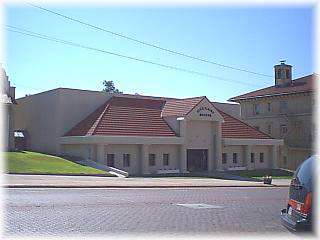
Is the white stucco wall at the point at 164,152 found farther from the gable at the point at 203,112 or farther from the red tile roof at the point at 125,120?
the gable at the point at 203,112

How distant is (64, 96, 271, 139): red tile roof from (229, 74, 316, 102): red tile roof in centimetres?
991

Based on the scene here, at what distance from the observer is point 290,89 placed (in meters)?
61.8

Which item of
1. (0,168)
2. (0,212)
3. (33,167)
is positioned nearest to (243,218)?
(0,212)

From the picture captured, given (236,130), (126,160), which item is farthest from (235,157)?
(126,160)

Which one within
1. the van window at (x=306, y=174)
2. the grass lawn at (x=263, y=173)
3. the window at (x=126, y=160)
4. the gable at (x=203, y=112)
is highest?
the gable at (x=203, y=112)

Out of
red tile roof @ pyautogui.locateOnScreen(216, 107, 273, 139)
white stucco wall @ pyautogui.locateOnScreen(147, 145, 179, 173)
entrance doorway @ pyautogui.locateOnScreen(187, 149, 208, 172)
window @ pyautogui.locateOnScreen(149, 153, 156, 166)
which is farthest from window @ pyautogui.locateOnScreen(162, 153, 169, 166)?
red tile roof @ pyautogui.locateOnScreen(216, 107, 273, 139)

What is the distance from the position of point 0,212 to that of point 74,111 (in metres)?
35.4

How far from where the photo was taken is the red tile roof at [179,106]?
48219 millimetres

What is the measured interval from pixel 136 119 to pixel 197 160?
7.60m

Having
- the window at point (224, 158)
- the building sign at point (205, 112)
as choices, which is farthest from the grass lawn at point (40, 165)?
the window at point (224, 158)

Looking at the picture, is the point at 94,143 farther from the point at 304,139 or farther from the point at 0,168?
the point at 304,139

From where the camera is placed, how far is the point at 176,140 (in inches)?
1832

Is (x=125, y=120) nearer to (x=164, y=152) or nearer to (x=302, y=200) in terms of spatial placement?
(x=164, y=152)

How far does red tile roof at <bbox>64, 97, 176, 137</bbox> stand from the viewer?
144 ft
